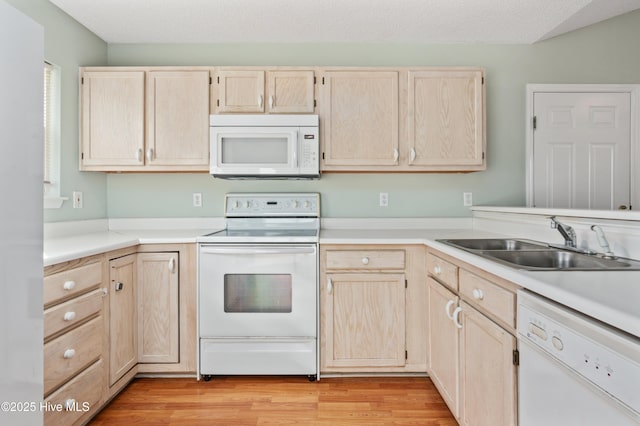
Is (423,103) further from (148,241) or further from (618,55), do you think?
(148,241)

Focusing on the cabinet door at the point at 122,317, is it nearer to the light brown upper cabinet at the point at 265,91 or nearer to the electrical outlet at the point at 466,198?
the light brown upper cabinet at the point at 265,91

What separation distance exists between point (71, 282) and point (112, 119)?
1.32 meters

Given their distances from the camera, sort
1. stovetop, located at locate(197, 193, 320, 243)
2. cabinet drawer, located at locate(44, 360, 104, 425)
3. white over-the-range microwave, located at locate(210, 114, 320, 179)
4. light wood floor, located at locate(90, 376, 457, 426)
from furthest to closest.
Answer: stovetop, located at locate(197, 193, 320, 243) → white over-the-range microwave, located at locate(210, 114, 320, 179) → light wood floor, located at locate(90, 376, 457, 426) → cabinet drawer, located at locate(44, 360, 104, 425)

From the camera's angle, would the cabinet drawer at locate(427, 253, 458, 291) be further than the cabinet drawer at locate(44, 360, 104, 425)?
Yes

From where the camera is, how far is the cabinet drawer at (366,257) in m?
2.23

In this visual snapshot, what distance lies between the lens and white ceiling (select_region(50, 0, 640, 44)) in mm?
2252

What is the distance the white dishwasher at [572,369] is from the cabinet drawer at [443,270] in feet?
1.95

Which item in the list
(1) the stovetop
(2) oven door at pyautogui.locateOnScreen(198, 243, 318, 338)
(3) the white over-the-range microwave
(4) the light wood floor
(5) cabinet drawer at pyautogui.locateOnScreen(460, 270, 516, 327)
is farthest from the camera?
(1) the stovetop

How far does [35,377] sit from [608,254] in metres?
1.98

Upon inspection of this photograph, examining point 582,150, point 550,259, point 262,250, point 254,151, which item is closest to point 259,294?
point 262,250

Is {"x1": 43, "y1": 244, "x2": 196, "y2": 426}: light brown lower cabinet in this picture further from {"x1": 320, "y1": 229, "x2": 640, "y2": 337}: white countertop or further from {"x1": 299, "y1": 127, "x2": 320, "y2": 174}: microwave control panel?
{"x1": 320, "y1": 229, "x2": 640, "y2": 337}: white countertop

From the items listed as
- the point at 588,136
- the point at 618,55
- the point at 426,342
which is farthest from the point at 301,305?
the point at 618,55

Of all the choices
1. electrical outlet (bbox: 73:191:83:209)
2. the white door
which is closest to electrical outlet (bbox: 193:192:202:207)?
electrical outlet (bbox: 73:191:83:209)

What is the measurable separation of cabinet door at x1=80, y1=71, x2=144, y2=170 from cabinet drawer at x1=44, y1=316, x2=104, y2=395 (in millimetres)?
1152
